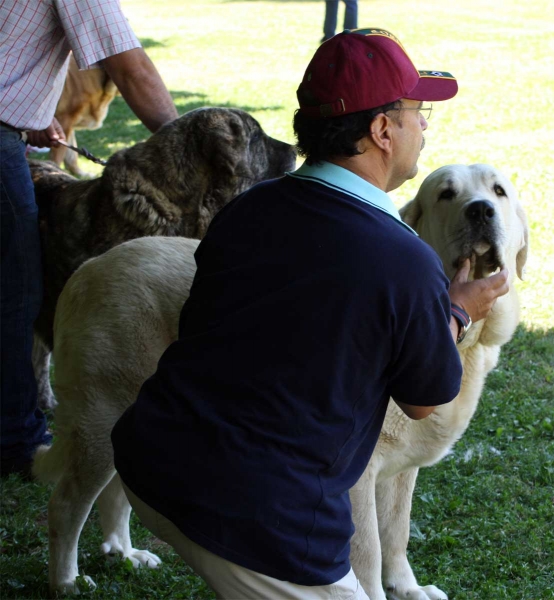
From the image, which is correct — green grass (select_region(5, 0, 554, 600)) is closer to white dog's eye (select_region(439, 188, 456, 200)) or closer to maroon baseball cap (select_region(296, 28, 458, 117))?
white dog's eye (select_region(439, 188, 456, 200))

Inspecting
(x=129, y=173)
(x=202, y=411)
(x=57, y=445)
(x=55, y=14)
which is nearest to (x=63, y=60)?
(x=55, y=14)

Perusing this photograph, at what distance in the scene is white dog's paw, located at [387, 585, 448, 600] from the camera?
11.2 feet

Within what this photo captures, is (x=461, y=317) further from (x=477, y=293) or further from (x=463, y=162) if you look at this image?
(x=463, y=162)

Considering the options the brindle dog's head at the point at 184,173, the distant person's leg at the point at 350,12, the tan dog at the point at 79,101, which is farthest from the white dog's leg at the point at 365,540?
the distant person's leg at the point at 350,12

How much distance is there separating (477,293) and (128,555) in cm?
210

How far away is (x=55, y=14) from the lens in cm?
372

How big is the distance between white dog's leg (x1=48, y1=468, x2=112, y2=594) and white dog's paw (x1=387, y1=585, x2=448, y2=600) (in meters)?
1.32

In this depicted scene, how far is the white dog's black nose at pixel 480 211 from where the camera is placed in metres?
2.95

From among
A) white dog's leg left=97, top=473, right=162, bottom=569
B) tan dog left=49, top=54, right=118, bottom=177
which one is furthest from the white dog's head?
tan dog left=49, top=54, right=118, bottom=177

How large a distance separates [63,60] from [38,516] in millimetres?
2289

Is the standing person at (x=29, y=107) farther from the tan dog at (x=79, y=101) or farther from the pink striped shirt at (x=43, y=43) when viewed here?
the tan dog at (x=79, y=101)

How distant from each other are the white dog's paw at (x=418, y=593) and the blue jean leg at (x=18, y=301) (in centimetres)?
211

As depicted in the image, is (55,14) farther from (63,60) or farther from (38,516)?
(38,516)

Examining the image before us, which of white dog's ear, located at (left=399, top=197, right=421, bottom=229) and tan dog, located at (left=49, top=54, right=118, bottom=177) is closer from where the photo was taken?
white dog's ear, located at (left=399, top=197, right=421, bottom=229)
